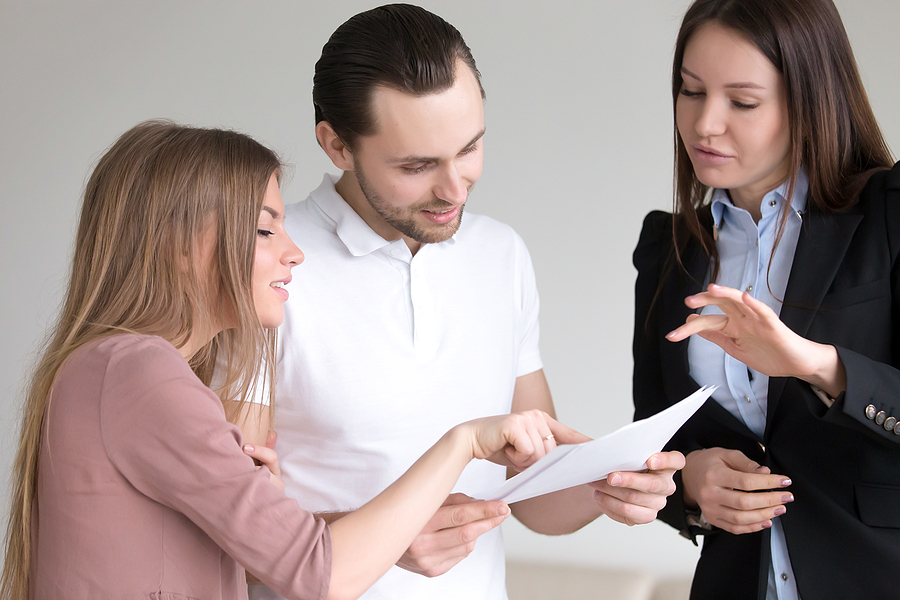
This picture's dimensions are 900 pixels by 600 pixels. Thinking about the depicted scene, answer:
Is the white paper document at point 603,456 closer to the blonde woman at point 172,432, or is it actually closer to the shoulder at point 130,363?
the blonde woman at point 172,432

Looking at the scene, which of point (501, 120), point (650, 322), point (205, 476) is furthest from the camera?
point (501, 120)

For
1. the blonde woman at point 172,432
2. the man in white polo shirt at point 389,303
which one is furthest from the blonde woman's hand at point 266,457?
the man in white polo shirt at point 389,303

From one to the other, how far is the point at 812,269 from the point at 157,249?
1222 millimetres

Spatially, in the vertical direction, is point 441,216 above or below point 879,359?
above

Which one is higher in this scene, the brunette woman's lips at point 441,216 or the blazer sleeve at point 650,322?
the brunette woman's lips at point 441,216

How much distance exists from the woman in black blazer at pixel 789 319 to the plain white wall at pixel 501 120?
1712 millimetres

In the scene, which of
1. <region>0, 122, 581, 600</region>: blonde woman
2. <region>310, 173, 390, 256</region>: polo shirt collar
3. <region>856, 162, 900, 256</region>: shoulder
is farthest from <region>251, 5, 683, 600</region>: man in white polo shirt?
<region>856, 162, 900, 256</region>: shoulder

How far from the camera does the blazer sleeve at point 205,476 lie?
108cm

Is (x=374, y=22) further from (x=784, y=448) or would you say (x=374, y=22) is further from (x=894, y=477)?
(x=894, y=477)

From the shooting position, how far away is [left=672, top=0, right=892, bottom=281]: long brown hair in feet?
5.14

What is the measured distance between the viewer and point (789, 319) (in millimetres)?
1552

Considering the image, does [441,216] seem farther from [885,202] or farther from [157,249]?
[885,202]

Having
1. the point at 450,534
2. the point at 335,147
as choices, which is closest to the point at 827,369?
the point at 450,534

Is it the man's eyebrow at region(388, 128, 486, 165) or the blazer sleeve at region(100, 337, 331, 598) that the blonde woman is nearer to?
the blazer sleeve at region(100, 337, 331, 598)
